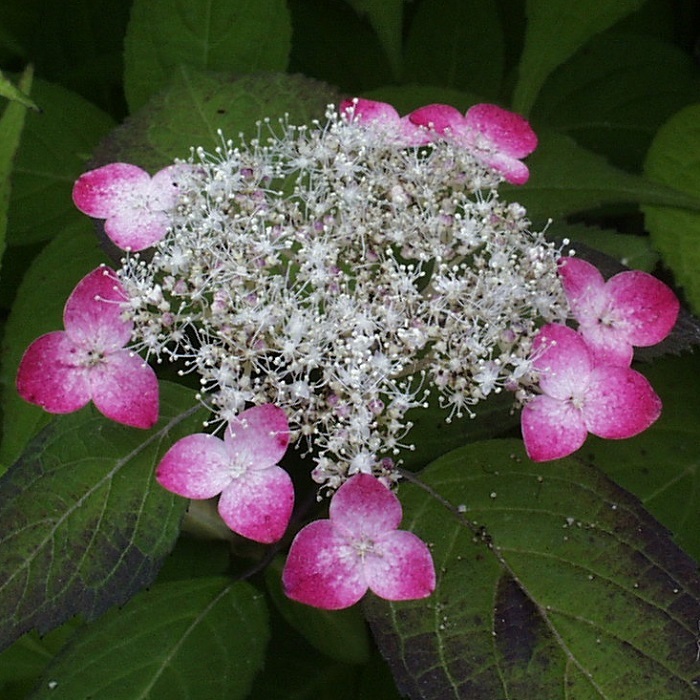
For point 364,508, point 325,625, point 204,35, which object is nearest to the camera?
point 364,508

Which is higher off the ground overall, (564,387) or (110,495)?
(564,387)

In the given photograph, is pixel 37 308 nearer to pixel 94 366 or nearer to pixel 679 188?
pixel 94 366

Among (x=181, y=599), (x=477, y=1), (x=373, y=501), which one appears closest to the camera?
(x=373, y=501)

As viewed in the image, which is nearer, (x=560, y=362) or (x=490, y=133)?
(x=560, y=362)

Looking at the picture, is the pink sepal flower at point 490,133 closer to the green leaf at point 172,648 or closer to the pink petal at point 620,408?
the pink petal at point 620,408

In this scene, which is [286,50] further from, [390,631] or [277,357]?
[390,631]

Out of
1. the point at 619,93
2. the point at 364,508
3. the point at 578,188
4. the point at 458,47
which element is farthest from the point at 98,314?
the point at 619,93

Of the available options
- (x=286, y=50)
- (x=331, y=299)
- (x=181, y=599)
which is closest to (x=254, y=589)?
(x=181, y=599)
